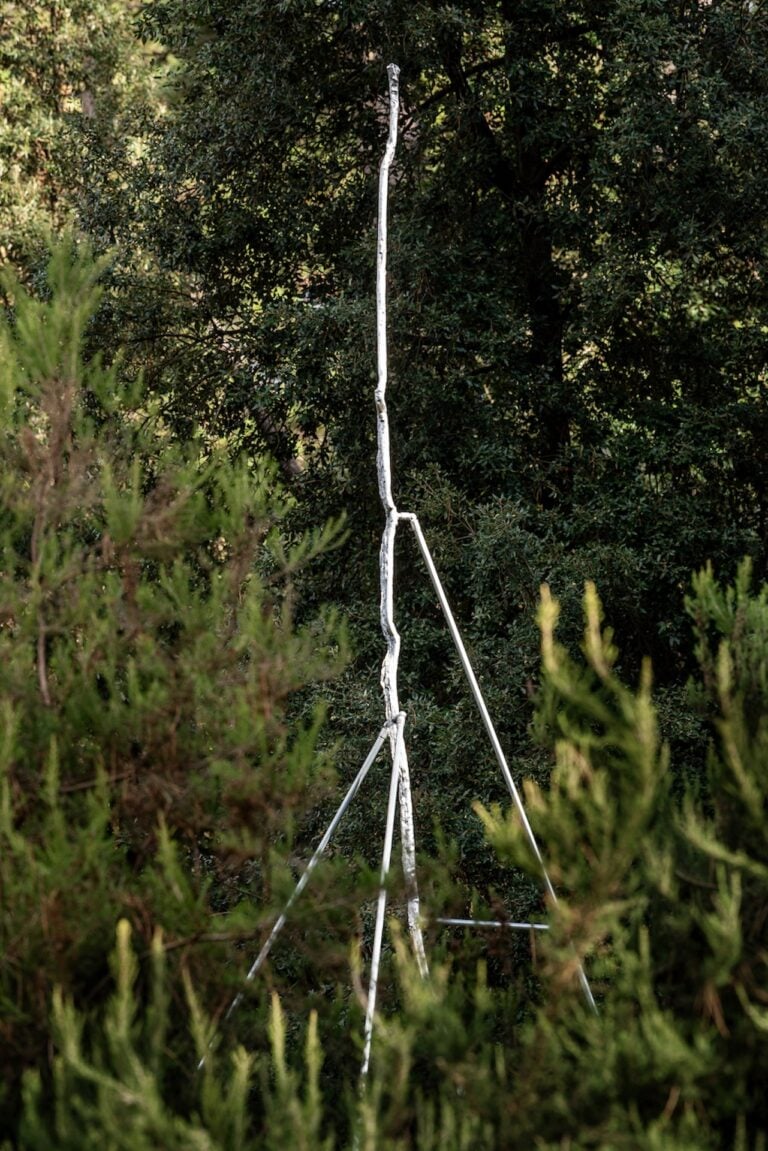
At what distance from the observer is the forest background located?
2467 mm

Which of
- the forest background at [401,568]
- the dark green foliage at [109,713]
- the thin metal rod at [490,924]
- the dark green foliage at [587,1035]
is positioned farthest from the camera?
the thin metal rod at [490,924]

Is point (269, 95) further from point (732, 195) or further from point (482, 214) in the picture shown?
point (732, 195)

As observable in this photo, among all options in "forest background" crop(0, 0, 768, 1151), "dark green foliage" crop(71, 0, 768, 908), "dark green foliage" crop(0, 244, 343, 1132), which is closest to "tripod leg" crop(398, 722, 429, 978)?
"forest background" crop(0, 0, 768, 1151)

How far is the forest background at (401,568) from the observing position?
8.09 ft

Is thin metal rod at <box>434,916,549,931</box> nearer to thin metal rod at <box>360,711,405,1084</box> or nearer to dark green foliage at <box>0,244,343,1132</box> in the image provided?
thin metal rod at <box>360,711,405,1084</box>

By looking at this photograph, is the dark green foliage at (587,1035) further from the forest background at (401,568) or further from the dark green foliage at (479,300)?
the dark green foliage at (479,300)

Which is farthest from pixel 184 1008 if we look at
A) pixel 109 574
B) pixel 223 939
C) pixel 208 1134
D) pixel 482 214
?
pixel 482 214

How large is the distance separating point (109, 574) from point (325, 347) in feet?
14.6

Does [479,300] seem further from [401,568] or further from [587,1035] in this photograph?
[587,1035]

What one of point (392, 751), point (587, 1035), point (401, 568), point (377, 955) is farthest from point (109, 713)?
point (401, 568)

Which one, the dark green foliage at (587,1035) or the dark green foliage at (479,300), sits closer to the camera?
the dark green foliage at (587,1035)

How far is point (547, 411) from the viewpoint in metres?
7.56

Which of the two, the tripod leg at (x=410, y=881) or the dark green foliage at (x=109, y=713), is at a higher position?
the dark green foliage at (x=109, y=713)

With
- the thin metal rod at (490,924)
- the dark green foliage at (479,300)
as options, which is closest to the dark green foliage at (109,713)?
the thin metal rod at (490,924)
